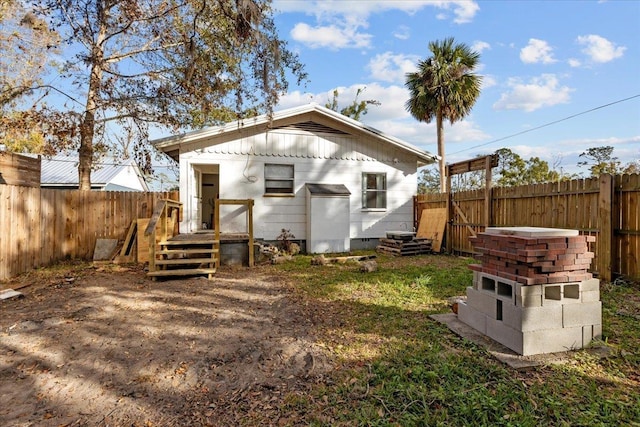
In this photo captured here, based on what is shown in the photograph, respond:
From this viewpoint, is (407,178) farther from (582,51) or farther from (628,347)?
(582,51)

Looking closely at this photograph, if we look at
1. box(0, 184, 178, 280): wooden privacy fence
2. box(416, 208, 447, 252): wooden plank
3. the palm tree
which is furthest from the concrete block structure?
the palm tree

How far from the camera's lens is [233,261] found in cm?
781

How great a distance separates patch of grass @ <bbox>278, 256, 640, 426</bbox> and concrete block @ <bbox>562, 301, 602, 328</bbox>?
0.27m

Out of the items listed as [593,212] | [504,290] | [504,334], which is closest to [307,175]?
[593,212]

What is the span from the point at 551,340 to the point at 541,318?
0.81 feet

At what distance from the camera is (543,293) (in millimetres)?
2885

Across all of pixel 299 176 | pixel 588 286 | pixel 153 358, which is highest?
pixel 299 176

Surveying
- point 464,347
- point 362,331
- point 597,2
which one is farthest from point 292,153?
point 597,2

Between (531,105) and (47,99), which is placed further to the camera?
(531,105)

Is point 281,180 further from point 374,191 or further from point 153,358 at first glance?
point 153,358

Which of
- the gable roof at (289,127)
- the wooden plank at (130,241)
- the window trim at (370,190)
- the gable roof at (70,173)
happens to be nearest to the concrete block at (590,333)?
the gable roof at (289,127)

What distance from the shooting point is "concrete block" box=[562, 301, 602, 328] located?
297 centimetres

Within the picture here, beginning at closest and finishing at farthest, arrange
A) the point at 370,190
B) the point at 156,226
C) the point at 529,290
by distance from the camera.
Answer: the point at 529,290 < the point at 156,226 < the point at 370,190

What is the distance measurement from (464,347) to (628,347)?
5.15 feet
